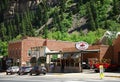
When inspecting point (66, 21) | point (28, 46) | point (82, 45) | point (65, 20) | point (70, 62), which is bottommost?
point (70, 62)

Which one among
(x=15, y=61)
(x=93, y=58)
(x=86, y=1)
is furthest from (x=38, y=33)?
(x=93, y=58)

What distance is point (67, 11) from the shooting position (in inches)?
7160

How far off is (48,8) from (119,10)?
5021cm

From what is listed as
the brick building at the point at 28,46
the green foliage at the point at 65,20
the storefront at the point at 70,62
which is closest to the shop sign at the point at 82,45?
the storefront at the point at 70,62

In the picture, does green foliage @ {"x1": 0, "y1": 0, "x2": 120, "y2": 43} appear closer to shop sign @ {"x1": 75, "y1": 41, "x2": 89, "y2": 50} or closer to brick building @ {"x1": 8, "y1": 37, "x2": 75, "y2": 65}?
brick building @ {"x1": 8, "y1": 37, "x2": 75, "y2": 65}

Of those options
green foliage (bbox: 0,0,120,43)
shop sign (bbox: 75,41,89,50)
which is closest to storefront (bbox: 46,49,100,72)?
shop sign (bbox: 75,41,89,50)

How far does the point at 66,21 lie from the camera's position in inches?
6511

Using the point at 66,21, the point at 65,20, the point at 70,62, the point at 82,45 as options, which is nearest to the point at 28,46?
the point at 70,62

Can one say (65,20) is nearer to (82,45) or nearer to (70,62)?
(70,62)

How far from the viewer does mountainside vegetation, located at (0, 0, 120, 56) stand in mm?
145500

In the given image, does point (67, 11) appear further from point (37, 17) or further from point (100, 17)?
point (100, 17)

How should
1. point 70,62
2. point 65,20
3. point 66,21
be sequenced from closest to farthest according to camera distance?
point 70,62 → point 66,21 → point 65,20

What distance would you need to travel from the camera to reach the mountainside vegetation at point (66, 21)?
146m

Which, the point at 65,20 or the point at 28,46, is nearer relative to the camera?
the point at 28,46
